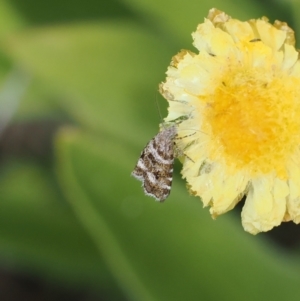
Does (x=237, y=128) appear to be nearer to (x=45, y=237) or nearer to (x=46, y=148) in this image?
(x=45, y=237)

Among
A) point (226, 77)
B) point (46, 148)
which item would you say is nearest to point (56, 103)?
point (46, 148)

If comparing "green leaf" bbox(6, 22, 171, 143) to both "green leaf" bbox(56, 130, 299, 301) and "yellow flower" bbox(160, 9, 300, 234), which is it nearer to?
"green leaf" bbox(56, 130, 299, 301)

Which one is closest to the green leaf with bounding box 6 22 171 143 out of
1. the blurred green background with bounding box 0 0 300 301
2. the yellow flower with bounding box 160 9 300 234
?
the blurred green background with bounding box 0 0 300 301

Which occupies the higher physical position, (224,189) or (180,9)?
(180,9)

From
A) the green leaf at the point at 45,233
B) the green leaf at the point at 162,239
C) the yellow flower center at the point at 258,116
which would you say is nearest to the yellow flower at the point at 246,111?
the yellow flower center at the point at 258,116

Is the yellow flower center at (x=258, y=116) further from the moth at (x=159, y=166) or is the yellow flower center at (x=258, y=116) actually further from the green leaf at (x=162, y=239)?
the green leaf at (x=162, y=239)

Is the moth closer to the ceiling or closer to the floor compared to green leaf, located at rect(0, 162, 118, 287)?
closer to the floor
